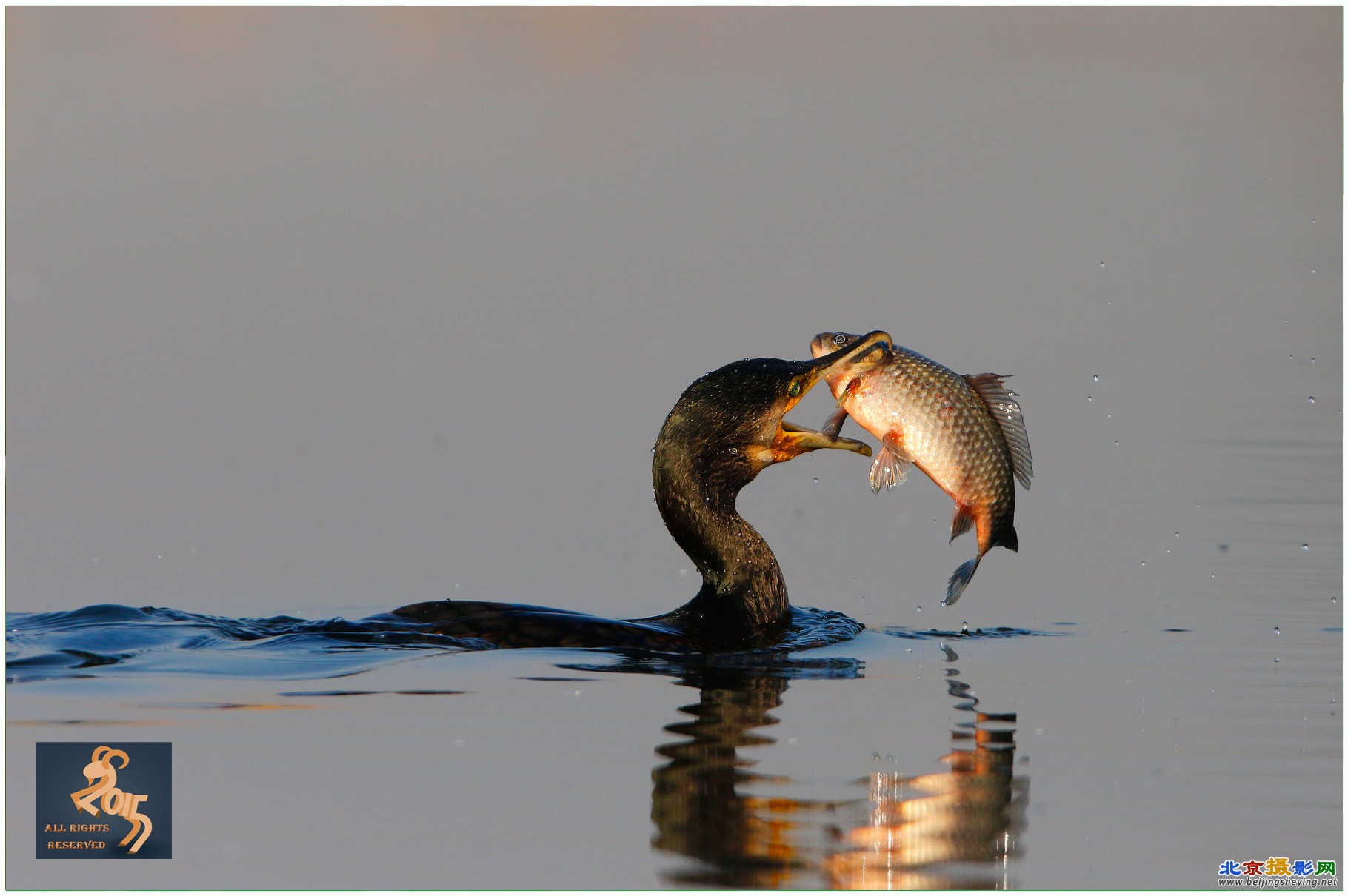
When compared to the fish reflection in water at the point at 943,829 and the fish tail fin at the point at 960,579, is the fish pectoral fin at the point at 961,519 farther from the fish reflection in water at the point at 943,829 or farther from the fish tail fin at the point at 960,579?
the fish reflection in water at the point at 943,829

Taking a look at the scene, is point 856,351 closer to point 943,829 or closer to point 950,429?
point 950,429

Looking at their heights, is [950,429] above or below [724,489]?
above

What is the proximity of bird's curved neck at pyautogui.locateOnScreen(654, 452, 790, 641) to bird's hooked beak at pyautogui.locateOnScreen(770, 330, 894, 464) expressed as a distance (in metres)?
0.21

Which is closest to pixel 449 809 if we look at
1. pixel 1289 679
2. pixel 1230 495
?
pixel 1289 679

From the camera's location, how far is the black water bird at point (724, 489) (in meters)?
7.04

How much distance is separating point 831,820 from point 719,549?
8.82ft

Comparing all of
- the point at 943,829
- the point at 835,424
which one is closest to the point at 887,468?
the point at 835,424

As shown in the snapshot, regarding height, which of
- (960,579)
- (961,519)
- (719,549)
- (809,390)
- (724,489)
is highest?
(809,390)

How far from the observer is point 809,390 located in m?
7.19

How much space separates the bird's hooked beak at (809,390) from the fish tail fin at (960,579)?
0.65m

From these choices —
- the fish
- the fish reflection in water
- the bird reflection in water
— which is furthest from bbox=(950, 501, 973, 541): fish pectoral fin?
the fish reflection in water

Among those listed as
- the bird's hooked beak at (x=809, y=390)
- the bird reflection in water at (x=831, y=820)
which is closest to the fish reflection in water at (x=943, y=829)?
the bird reflection in water at (x=831, y=820)

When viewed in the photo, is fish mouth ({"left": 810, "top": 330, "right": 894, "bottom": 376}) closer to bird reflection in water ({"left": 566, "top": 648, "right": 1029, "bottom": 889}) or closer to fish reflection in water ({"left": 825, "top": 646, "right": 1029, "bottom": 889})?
bird reflection in water ({"left": 566, "top": 648, "right": 1029, "bottom": 889})

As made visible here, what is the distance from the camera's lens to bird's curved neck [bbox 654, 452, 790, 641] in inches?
280
